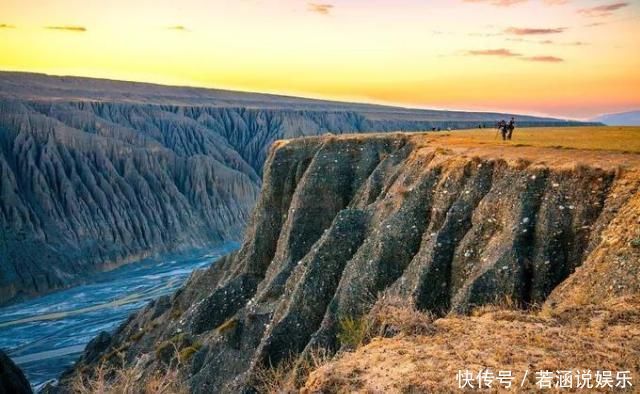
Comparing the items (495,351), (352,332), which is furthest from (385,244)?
(495,351)

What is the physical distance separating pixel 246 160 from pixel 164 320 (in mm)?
103316

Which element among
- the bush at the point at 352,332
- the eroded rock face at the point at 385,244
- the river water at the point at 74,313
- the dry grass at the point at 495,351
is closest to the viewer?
the dry grass at the point at 495,351

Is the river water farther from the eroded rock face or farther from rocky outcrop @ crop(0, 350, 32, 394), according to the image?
A: the eroded rock face

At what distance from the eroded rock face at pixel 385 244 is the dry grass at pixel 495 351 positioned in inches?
161

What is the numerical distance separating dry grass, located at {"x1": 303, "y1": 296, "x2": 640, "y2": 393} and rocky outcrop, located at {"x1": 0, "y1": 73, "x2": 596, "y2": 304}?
7275 cm

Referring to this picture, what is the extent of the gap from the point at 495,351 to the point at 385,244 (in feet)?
35.6

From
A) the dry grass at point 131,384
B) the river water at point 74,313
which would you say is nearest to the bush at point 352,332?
the dry grass at point 131,384

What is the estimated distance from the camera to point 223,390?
73.8ft

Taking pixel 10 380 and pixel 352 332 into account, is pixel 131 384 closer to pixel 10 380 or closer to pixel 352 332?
pixel 352 332

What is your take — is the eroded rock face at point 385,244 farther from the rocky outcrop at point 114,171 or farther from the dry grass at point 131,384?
the rocky outcrop at point 114,171

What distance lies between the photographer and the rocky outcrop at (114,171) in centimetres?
8394

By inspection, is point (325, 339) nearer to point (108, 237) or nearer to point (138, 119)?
point (108, 237)

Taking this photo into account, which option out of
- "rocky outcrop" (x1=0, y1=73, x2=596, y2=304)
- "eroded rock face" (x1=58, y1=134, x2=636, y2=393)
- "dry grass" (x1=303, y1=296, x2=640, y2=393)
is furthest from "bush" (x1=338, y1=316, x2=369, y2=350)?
"rocky outcrop" (x1=0, y1=73, x2=596, y2=304)

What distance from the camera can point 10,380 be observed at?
33.4m
